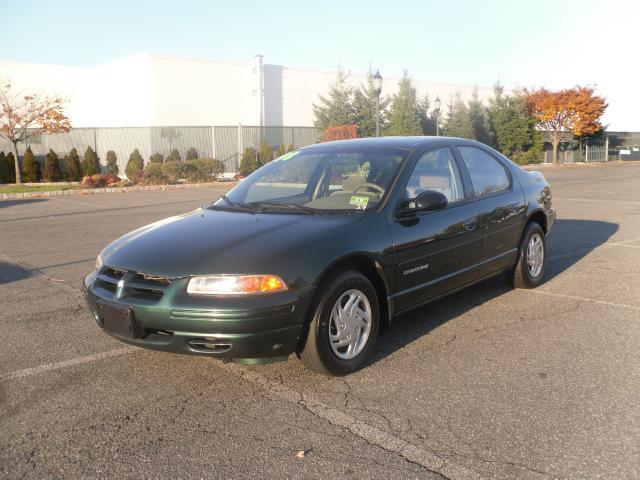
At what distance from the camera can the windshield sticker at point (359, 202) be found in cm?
447

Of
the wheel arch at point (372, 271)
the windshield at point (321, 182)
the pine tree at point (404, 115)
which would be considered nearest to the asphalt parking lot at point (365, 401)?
the wheel arch at point (372, 271)

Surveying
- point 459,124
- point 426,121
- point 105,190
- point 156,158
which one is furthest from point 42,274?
point 459,124

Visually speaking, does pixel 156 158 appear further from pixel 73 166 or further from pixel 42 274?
pixel 42 274

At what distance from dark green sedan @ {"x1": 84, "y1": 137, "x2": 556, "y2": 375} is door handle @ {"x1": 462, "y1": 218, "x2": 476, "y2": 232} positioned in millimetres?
18

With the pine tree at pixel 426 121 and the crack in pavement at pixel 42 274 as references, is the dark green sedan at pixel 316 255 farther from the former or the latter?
the pine tree at pixel 426 121

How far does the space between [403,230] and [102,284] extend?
209cm

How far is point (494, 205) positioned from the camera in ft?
18.1

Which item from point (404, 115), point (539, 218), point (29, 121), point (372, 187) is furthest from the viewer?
point (404, 115)

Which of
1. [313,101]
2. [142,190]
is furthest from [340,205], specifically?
[313,101]

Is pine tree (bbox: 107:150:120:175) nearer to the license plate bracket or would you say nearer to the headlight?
the license plate bracket

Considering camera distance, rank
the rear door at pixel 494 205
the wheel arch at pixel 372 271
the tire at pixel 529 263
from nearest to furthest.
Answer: the wheel arch at pixel 372 271 < the rear door at pixel 494 205 < the tire at pixel 529 263

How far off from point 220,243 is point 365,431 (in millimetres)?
1470

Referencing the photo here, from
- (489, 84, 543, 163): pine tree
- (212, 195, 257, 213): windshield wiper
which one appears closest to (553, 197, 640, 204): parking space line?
(212, 195, 257, 213): windshield wiper

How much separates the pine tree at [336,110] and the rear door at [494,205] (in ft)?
99.8
